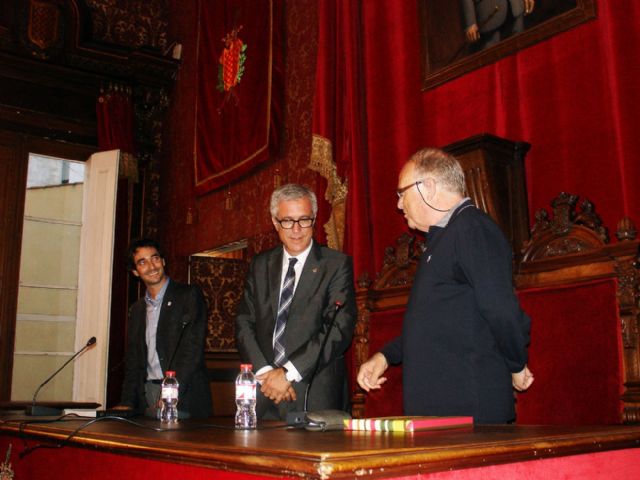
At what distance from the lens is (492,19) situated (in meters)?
3.26

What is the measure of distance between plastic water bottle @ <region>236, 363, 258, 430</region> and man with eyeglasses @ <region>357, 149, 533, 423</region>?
0.35m

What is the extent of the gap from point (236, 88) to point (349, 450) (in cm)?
487

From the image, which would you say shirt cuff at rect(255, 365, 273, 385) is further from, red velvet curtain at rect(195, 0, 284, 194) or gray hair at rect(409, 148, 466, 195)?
red velvet curtain at rect(195, 0, 284, 194)

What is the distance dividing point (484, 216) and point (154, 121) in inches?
218

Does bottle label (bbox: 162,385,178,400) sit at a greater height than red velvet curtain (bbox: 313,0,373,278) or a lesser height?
lesser

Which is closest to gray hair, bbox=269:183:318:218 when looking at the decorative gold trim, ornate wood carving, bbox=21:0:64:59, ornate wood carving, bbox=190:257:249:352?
the decorative gold trim

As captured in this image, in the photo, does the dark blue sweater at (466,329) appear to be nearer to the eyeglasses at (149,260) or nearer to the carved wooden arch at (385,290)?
the carved wooden arch at (385,290)

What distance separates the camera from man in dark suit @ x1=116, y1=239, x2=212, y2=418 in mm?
3125

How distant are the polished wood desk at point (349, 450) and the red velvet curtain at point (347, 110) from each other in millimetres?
2134

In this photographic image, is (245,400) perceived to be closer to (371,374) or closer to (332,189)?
(371,374)

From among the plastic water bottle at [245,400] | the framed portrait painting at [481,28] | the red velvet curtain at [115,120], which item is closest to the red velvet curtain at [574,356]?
the plastic water bottle at [245,400]

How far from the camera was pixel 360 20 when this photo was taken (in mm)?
4055

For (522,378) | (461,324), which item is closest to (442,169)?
(461,324)

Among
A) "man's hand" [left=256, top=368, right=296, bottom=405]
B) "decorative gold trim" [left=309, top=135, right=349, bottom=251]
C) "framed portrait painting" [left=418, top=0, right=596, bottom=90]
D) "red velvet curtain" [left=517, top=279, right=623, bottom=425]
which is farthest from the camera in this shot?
"decorative gold trim" [left=309, top=135, right=349, bottom=251]
